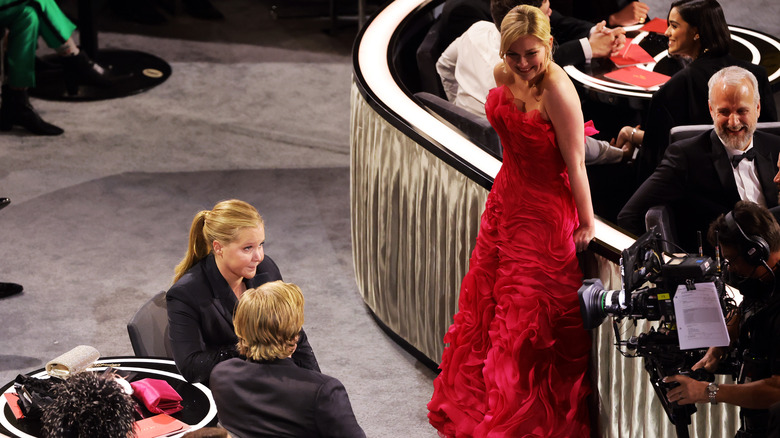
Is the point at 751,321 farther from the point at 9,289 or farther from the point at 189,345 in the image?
the point at 9,289

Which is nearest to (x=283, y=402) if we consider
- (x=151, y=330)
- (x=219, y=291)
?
(x=219, y=291)

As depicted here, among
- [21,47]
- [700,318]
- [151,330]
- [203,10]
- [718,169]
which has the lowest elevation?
[203,10]

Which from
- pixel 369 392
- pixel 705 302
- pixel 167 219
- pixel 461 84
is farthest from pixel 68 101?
pixel 705 302

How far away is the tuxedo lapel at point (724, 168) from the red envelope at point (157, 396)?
200 cm

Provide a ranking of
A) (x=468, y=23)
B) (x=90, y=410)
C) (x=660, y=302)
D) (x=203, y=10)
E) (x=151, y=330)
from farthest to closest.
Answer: (x=203, y=10) < (x=468, y=23) < (x=151, y=330) < (x=660, y=302) < (x=90, y=410)

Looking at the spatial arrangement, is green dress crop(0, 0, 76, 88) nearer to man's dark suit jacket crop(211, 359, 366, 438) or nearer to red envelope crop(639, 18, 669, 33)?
red envelope crop(639, 18, 669, 33)

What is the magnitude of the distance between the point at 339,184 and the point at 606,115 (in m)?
1.60

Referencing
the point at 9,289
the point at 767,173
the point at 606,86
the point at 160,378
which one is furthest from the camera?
the point at 606,86

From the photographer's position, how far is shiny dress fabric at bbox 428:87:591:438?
3.38 m

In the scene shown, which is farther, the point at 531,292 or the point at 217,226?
the point at 531,292

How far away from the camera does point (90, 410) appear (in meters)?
2.49

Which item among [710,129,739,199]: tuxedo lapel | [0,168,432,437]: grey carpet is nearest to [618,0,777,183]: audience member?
[710,129,739,199]: tuxedo lapel

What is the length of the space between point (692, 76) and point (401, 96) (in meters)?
1.18

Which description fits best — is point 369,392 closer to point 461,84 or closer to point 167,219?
point 461,84
